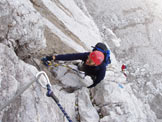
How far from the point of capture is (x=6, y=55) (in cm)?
273

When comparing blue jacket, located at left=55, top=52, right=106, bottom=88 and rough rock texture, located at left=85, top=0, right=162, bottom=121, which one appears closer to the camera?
blue jacket, located at left=55, top=52, right=106, bottom=88

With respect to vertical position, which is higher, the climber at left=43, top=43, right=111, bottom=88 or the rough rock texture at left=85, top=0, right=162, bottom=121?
the climber at left=43, top=43, right=111, bottom=88

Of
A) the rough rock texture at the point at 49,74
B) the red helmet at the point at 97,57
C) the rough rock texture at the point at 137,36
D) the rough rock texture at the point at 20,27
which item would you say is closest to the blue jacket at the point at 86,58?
the red helmet at the point at 97,57

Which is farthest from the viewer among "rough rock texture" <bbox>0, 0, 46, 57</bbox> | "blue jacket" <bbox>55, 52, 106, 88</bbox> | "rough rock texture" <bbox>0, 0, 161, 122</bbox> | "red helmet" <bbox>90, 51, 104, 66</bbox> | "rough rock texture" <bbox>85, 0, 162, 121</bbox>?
"rough rock texture" <bbox>85, 0, 162, 121</bbox>

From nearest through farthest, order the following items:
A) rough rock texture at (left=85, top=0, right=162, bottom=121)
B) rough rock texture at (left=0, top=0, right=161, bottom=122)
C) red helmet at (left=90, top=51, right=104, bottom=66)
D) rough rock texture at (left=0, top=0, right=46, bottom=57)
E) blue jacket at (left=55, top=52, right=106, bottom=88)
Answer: rough rock texture at (left=0, top=0, right=161, bottom=122) < rough rock texture at (left=0, top=0, right=46, bottom=57) < red helmet at (left=90, top=51, right=104, bottom=66) < blue jacket at (left=55, top=52, right=106, bottom=88) < rough rock texture at (left=85, top=0, right=162, bottom=121)

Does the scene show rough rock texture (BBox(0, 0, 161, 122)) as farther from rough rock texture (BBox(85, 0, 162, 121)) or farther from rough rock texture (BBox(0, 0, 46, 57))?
rough rock texture (BBox(85, 0, 162, 121))

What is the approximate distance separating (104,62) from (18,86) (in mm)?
2317

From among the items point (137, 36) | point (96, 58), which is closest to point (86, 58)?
point (96, 58)

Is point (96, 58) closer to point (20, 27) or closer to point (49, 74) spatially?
point (49, 74)

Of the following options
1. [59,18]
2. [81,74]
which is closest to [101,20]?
[59,18]

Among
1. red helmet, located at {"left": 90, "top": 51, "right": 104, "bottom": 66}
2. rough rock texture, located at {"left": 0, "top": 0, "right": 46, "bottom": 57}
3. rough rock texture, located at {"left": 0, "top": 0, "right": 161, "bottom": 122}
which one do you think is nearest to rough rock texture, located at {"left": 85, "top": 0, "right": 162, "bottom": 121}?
rough rock texture, located at {"left": 0, "top": 0, "right": 161, "bottom": 122}

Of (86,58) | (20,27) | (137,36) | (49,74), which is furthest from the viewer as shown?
(137,36)

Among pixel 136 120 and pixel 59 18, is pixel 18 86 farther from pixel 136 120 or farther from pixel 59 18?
pixel 59 18

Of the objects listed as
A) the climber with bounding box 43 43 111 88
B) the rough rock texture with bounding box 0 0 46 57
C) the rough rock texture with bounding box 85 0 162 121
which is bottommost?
the rough rock texture with bounding box 85 0 162 121
